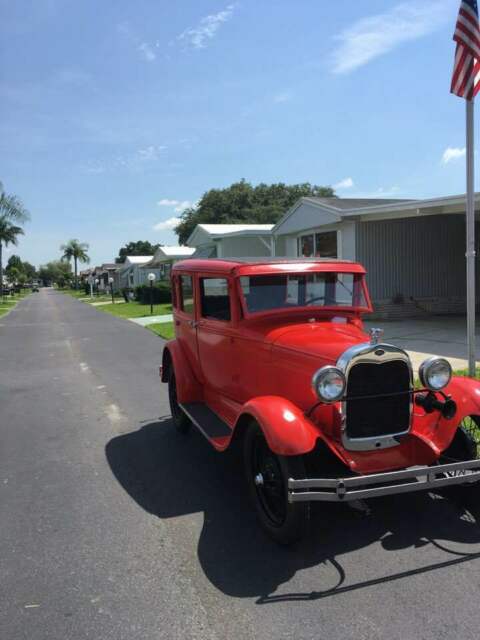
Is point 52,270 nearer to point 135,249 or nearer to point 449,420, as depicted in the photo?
point 135,249

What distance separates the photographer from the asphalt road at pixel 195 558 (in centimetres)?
257

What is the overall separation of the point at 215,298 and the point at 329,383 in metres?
1.97

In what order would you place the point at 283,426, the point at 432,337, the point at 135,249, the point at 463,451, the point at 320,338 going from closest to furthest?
the point at 283,426, the point at 463,451, the point at 320,338, the point at 432,337, the point at 135,249

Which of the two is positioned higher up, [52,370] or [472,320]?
[472,320]

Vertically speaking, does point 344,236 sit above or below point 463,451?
above

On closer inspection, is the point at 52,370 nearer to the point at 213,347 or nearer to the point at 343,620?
the point at 213,347

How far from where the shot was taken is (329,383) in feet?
10.5

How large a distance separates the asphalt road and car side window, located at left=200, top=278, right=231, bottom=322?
139 cm

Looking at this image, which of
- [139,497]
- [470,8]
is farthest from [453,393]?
[470,8]

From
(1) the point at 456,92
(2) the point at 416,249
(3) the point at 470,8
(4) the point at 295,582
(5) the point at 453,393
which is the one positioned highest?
(3) the point at 470,8

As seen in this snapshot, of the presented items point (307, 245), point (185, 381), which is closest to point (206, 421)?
point (185, 381)

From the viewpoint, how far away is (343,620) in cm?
256

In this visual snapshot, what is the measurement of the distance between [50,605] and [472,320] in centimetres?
566

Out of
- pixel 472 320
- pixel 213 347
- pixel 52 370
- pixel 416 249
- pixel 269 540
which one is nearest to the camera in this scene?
pixel 269 540
